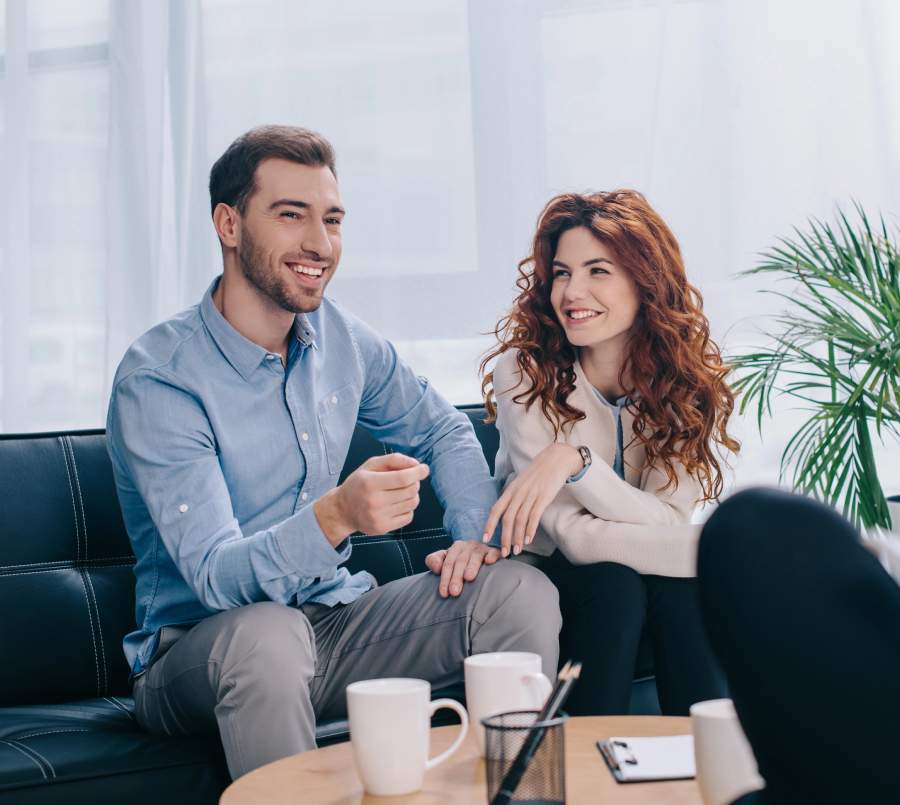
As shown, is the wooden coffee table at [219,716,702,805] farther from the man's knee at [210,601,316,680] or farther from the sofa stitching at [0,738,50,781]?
the sofa stitching at [0,738,50,781]

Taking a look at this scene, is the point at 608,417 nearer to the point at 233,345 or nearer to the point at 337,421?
the point at 337,421

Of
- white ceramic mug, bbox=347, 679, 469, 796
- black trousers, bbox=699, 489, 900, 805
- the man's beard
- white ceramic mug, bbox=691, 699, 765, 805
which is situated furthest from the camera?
the man's beard

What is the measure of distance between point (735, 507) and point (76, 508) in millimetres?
1498

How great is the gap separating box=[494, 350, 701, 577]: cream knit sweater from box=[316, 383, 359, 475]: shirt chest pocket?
28 cm

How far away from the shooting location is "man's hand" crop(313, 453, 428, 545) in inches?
57.1

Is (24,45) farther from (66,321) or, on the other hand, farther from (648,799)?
(648,799)

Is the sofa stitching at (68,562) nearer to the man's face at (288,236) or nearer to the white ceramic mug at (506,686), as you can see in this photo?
the man's face at (288,236)

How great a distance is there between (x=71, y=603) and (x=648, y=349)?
109 centimetres

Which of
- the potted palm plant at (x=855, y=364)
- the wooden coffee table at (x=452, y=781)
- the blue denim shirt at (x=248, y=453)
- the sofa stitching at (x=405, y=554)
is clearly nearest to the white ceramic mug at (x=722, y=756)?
the wooden coffee table at (x=452, y=781)

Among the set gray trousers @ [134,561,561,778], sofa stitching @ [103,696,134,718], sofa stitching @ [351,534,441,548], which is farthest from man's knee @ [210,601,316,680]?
sofa stitching @ [351,534,441,548]

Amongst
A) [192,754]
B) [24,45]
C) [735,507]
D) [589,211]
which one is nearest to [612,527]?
[589,211]

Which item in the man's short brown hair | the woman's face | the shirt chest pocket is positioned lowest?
the shirt chest pocket

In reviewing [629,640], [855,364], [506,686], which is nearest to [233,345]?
[629,640]

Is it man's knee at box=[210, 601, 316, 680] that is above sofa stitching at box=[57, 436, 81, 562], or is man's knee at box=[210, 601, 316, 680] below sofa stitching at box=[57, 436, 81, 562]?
below
